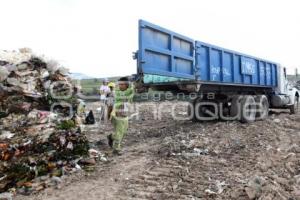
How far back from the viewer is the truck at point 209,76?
25.7 ft

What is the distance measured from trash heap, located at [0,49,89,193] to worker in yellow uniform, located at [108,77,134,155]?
→ 687mm

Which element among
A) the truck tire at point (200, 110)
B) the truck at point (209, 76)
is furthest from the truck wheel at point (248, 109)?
the truck tire at point (200, 110)

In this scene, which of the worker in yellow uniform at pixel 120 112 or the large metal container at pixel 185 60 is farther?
the large metal container at pixel 185 60

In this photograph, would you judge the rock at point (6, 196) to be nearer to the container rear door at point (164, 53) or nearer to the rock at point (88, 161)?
the rock at point (88, 161)

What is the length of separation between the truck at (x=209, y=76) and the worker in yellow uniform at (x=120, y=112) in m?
0.28

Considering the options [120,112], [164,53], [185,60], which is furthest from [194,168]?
[185,60]

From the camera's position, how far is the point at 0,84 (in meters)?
8.98

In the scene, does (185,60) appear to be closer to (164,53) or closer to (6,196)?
(164,53)

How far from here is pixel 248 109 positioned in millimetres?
11633

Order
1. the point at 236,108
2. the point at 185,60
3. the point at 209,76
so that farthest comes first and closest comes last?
the point at 236,108
the point at 209,76
the point at 185,60

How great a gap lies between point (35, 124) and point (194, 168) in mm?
3366

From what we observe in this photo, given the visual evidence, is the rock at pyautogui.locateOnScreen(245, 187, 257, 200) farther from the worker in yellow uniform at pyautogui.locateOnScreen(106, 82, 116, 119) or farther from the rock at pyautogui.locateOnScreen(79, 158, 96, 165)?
the worker in yellow uniform at pyautogui.locateOnScreen(106, 82, 116, 119)

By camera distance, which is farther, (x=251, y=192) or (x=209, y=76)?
(x=209, y=76)

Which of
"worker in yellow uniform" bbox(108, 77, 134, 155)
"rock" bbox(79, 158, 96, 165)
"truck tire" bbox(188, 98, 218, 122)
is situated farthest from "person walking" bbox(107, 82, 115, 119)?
"rock" bbox(79, 158, 96, 165)
